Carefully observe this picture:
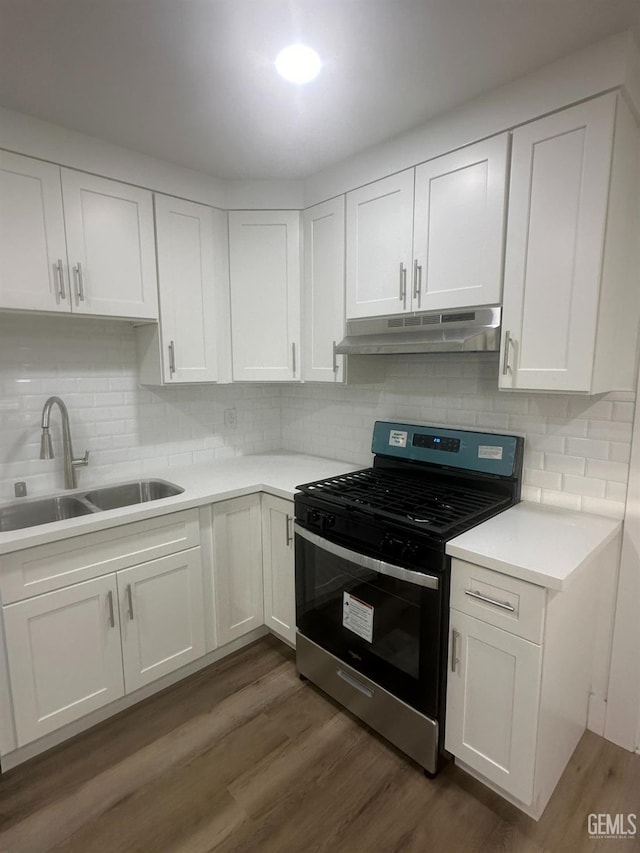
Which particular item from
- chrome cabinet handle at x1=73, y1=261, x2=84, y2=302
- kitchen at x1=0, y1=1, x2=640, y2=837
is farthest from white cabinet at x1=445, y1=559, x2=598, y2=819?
chrome cabinet handle at x1=73, y1=261, x2=84, y2=302

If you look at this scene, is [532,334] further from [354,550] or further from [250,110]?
[250,110]

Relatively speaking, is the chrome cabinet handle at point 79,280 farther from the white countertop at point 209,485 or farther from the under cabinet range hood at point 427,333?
the under cabinet range hood at point 427,333

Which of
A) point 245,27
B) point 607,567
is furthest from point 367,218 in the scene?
point 607,567

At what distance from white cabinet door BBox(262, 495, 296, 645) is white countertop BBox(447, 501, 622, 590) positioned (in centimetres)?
92

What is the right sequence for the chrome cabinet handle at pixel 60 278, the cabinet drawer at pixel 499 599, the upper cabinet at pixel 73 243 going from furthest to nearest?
the chrome cabinet handle at pixel 60 278
the upper cabinet at pixel 73 243
the cabinet drawer at pixel 499 599

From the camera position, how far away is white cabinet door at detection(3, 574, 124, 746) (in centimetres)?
162

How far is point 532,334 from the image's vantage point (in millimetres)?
1590

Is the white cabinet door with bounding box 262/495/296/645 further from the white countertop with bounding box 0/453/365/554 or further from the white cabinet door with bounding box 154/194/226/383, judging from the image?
the white cabinet door with bounding box 154/194/226/383

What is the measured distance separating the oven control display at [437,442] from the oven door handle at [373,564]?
2.32 feet

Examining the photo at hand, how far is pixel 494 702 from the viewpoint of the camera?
1441 millimetres

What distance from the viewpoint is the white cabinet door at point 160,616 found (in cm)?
189

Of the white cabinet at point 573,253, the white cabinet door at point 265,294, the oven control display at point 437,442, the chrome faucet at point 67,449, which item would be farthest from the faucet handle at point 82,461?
the white cabinet at point 573,253

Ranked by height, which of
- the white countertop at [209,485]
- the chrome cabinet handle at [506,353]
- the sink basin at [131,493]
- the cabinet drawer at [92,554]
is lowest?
the cabinet drawer at [92,554]

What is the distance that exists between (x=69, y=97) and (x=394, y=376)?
182cm
